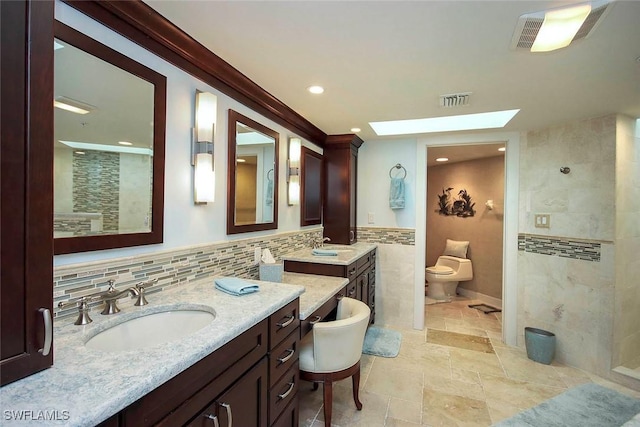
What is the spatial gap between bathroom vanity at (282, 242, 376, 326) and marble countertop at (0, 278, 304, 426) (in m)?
0.99

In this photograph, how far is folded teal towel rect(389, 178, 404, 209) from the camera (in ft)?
11.8

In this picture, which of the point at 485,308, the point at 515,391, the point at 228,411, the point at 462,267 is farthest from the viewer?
the point at 462,267

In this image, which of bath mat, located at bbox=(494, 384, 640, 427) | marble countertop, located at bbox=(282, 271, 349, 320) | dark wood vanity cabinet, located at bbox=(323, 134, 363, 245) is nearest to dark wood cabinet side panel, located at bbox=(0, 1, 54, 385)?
marble countertop, located at bbox=(282, 271, 349, 320)

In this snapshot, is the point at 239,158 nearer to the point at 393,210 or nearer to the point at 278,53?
the point at 278,53

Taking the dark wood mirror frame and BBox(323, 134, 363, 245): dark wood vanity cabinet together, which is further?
BBox(323, 134, 363, 245): dark wood vanity cabinet

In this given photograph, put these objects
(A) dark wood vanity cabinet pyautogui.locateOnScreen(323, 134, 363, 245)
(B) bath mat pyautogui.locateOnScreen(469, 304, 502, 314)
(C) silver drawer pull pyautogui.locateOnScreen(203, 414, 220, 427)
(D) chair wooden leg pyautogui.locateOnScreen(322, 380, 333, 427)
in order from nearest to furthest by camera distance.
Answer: (C) silver drawer pull pyautogui.locateOnScreen(203, 414, 220, 427) → (D) chair wooden leg pyautogui.locateOnScreen(322, 380, 333, 427) → (A) dark wood vanity cabinet pyautogui.locateOnScreen(323, 134, 363, 245) → (B) bath mat pyautogui.locateOnScreen(469, 304, 502, 314)

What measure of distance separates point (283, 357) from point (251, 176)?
1.29 meters

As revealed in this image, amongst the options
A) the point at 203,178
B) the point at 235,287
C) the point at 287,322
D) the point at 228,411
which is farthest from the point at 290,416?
the point at 203,178

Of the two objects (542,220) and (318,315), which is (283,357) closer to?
(318,315)

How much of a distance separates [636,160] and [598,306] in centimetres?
134

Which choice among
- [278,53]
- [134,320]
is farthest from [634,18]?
[134,320]

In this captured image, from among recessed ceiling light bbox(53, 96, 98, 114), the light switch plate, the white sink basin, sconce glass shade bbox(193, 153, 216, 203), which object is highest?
recessed ceiling light bbox(53, 96, 98, 114)

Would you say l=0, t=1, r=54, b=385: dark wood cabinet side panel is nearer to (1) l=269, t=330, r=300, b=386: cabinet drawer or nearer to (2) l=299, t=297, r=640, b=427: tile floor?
(1) l=269, t=330, r=300, b=386: cabinet drawer

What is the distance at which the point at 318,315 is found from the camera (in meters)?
1.91
